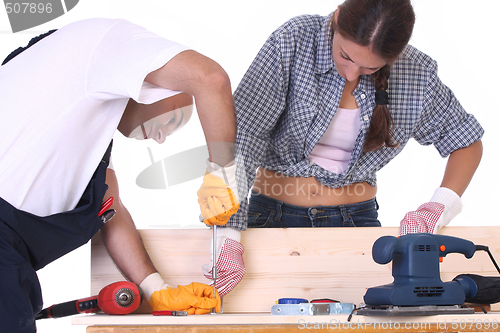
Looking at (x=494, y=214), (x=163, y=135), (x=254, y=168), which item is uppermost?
(x=163, y=135)

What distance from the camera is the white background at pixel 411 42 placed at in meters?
1.87

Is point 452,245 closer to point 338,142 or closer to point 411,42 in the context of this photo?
point 338,142

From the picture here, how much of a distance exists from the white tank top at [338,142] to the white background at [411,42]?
1.85ft

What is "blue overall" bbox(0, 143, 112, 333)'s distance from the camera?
0.85m

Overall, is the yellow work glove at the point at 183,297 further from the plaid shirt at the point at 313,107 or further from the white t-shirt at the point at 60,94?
the white t-shirt at the point at 60,94

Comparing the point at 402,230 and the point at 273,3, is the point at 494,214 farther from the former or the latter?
the point at 273,3

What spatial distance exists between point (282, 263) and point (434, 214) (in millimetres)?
465

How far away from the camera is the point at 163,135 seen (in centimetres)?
103

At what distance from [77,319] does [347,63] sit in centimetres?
91

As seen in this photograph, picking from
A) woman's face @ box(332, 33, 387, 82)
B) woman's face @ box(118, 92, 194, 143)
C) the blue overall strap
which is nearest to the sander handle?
the blue overall strap

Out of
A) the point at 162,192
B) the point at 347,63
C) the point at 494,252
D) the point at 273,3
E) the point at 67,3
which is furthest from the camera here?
Result: the point at 273,3

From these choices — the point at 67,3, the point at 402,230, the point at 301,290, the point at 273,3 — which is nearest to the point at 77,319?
the point at 301,290

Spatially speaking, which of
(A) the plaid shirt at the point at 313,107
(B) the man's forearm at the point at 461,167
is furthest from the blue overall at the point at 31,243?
(B) the man's forearm at the point at 461,167

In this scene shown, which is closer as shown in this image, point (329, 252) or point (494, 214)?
point (329, 252)
